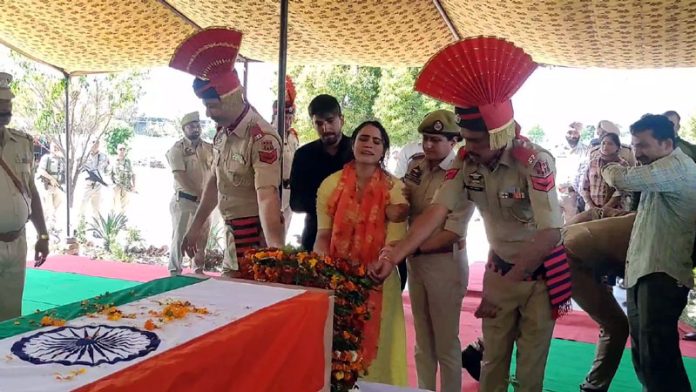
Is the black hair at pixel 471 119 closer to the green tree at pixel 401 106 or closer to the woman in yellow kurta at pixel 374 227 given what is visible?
the woman in yellow kurta at pixel 374 227

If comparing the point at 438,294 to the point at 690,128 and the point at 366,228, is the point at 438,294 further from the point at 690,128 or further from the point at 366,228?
the point at 690,128

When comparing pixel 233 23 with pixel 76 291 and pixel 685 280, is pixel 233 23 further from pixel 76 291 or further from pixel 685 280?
pixel 685 280

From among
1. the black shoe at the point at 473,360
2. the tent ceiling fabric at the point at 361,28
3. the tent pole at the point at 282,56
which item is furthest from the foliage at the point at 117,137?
the black shoe at the point at 473,360

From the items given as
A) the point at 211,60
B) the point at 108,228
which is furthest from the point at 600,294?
the point at 108,228

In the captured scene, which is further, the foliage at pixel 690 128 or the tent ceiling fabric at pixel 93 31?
the foliage at pixel 690 128

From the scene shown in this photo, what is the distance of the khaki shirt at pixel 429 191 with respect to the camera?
2.59 m

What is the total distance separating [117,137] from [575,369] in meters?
9.94

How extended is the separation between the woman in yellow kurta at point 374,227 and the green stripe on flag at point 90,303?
2.92ft

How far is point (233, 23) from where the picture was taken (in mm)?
4898

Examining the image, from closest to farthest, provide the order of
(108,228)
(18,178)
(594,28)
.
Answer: (18,178) → (594,28) → (108,228)

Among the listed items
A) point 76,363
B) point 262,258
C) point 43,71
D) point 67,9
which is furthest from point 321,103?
point 43,71

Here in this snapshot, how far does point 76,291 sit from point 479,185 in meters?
4.05

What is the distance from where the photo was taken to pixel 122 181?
356 inches

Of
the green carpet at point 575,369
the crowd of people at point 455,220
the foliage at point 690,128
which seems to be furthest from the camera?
the foliage at point 690,128
